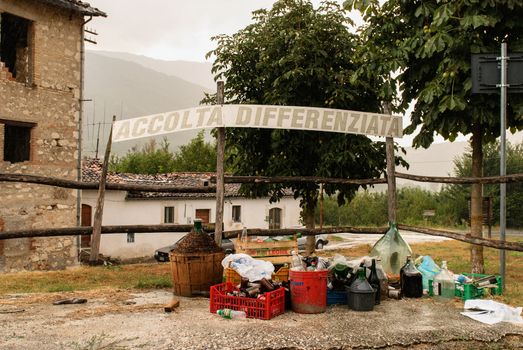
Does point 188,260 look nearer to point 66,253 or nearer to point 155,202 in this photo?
point 66,253

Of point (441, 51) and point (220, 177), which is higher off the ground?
point (441, 51)

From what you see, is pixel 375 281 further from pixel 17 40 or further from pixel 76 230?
pixel 17 40

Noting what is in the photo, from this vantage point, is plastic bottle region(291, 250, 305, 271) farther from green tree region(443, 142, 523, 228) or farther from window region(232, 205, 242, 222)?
green tree region(443, 142, 523, 228)

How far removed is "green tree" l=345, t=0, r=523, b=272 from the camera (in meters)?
7.05

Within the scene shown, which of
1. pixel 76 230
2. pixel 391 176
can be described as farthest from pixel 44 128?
pixel 391 176

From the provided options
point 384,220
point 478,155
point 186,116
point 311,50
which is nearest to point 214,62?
point 311,50

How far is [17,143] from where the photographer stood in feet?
46.1

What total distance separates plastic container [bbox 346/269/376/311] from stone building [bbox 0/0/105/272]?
10302mm

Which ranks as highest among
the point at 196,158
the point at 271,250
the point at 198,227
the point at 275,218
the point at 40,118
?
the point at 196,158

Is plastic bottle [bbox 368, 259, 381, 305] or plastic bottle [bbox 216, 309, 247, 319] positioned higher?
plastic bottle [bbox 368, 259, 381, 305]

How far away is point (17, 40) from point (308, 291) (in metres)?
12.1

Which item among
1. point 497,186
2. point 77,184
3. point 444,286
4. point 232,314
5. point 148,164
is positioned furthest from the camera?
point 148,164

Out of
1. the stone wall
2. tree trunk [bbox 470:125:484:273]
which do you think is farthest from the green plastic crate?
the stone wall

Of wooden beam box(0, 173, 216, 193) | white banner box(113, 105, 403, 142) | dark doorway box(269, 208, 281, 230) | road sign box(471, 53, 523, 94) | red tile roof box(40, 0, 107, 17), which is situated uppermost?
red tile roof box(40, 0, 107, 17)
